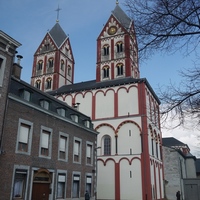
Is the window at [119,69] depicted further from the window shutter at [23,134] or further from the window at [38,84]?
the window shutter at [23,134]

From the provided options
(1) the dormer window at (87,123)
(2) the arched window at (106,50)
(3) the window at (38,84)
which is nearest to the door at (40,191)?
(1) the dormer window at (87,123)

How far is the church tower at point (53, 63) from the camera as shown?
4562 cm

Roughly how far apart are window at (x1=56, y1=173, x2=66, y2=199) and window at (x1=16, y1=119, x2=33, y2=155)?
4.01 metres

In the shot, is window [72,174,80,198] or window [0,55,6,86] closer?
window [0,55,6,86]

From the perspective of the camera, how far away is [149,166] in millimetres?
29922

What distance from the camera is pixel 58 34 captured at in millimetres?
51938

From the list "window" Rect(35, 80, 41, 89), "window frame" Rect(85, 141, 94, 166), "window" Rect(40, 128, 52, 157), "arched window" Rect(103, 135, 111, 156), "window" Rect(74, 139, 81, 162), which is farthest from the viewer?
"window" Rect(35, 80, 41, 89)

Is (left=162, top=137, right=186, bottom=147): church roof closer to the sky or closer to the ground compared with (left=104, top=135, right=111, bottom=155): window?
closer to the sky

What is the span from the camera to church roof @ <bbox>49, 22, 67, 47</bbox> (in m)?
49.8

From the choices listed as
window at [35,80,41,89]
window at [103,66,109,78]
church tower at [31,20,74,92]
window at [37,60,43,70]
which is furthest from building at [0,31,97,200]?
window at [37,60,43,70]

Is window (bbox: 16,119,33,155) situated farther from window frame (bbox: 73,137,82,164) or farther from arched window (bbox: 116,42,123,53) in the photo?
arched window (bbox: 116,42,123,53)

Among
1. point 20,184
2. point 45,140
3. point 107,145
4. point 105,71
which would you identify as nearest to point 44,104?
point 45,140

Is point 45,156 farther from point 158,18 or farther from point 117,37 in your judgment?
point 117,37

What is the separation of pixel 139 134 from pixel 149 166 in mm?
4102
